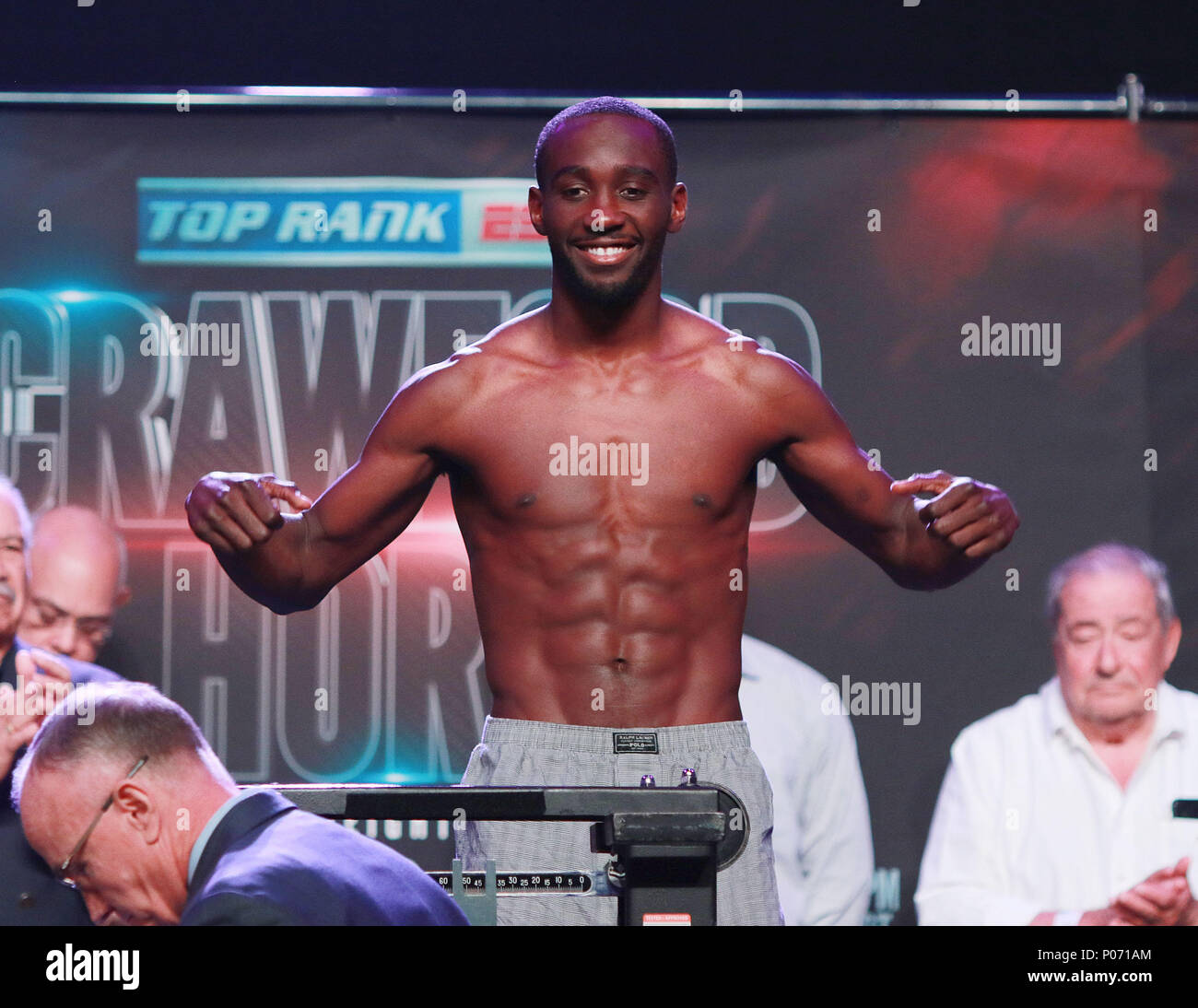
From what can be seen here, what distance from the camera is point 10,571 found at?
10.6 ft

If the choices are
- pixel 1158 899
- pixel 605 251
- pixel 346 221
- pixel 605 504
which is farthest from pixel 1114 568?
pixel 346 221

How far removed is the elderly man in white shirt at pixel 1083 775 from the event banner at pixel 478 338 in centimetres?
5

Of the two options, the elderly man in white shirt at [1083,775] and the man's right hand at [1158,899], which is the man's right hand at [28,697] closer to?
the elderly man in white shirt at [1083,775]

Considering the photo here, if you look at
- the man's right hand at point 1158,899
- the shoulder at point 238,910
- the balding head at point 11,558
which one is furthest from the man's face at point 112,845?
the man's right hand at point 1158,899

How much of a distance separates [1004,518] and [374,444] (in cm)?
105

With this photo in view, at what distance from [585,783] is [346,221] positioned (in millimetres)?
1505

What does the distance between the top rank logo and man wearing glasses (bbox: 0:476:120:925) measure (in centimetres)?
68

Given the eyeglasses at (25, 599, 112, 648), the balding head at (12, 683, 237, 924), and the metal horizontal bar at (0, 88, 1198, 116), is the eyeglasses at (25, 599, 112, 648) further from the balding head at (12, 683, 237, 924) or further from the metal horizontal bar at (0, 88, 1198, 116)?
the balding head at (12, 683, 237, 924)

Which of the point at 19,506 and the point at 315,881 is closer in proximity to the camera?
the point at 315,881

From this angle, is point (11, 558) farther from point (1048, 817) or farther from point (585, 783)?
point (1048, 817)

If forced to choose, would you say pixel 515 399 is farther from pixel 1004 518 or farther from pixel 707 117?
pixel 707 117

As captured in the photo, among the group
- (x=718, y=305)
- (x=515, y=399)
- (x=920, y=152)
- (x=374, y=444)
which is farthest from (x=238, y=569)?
(x=920, y=152)

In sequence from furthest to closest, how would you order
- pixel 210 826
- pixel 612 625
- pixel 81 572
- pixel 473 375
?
pixel 81 572 → pixel 473 375 → pixel 612 625 → pixel 210 826

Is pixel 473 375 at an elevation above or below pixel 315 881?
above
